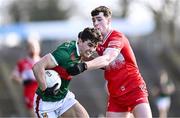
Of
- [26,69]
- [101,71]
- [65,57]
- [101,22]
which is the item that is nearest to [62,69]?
[65,57]

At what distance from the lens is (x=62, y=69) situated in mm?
10281

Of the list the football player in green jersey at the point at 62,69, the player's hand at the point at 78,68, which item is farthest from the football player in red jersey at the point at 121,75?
the player's hand at the point at 78,68

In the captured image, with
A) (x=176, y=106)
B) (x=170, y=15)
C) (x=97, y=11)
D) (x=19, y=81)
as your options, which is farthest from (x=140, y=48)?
(x=97, y=11)

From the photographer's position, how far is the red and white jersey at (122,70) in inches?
425

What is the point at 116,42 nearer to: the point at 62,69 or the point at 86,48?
the point at 86,48

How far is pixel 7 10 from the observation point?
63906mm

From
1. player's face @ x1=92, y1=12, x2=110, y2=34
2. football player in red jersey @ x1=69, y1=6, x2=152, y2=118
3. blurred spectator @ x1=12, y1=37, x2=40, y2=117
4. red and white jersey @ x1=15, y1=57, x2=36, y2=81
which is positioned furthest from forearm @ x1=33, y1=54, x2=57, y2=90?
red and white jersey @ x1=15, y1=57, x2=36, y2=81

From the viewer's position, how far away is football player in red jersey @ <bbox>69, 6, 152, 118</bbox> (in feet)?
35.3

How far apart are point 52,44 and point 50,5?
1058 inches

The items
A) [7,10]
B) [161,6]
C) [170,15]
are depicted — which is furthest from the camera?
[7,10]

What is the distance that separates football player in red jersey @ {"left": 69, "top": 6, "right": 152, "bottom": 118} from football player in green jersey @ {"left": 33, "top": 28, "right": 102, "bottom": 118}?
0.51m

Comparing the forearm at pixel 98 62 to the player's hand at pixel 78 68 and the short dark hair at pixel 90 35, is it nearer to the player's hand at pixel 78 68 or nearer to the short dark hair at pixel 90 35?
the player's hand at pixel 78 68

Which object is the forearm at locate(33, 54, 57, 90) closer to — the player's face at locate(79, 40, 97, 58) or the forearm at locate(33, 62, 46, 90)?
the forearm at locate(33, 62, 46, 90)

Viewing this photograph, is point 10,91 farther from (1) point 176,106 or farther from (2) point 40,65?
(2) point 40,65
